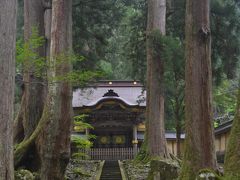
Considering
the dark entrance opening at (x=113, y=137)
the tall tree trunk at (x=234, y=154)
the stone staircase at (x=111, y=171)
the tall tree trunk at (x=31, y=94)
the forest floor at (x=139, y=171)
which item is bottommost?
the stone staircase at (x=111, y=171)

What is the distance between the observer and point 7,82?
242 inches

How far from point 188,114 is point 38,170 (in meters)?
4.59

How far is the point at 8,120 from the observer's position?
612cm

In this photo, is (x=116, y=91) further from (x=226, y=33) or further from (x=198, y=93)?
(x=198, y=93)

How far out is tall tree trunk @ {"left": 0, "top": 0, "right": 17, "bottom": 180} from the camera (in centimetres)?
604

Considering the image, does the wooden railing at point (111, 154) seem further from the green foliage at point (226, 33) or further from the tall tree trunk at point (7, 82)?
the tall tree trunk at point (7, 82)

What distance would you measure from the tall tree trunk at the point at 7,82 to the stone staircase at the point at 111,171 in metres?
10.6

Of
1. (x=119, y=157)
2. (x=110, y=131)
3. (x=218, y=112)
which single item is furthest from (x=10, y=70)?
(x=218, y=112)

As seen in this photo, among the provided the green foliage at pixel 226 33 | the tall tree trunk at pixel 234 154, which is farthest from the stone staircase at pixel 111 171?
the tall tree trunk at pixel 234 154

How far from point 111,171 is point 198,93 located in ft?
34.2

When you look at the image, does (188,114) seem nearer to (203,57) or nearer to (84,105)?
(203,57)

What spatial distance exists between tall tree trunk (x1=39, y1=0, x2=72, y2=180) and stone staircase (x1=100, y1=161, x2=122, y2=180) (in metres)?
7.00

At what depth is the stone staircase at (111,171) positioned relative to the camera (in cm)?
1661

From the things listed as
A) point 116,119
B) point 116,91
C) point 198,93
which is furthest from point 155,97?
point 116,91
